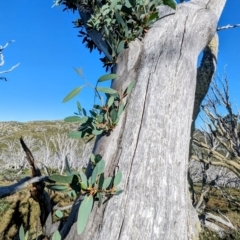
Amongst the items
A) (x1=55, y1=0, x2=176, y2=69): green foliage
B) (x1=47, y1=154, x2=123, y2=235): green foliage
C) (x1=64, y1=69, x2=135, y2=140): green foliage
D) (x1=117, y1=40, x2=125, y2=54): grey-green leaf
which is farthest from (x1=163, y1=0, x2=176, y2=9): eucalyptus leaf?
(x1=47, y1=154, x2=123, y2=235): green foliage

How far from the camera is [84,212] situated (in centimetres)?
62

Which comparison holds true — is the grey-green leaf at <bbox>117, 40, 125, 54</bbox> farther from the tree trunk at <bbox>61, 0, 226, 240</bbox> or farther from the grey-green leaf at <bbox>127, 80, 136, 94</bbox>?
the grey-green leaf at <bbox>127, 80, 136, 94</bbox>

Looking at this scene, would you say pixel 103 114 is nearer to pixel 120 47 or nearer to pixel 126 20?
pixel 120 47

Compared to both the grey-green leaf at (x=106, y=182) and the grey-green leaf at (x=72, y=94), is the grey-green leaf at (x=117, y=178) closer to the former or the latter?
the grey-green leaf at (x=106, y=182)

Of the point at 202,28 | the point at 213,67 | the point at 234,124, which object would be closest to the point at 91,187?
the point at 202,28

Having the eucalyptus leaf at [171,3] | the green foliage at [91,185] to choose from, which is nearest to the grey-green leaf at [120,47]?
the eucalyptus leaf at [171,3]

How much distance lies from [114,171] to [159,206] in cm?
15

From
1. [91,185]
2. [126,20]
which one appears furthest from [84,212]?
[126,20]

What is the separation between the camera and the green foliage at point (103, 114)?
0.77 metres

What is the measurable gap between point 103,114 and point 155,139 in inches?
6.5

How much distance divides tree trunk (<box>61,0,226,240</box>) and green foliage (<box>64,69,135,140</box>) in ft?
0.10

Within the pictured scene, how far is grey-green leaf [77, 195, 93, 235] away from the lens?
602 millimetres

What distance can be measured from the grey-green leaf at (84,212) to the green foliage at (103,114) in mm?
205

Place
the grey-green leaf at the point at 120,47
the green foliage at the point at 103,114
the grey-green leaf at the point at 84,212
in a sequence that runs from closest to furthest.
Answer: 1. the grey-green leaf at the point at 84,212
2. the green foliage at the point at 103,114
3. the grey-green leaf at the point at 120,47
